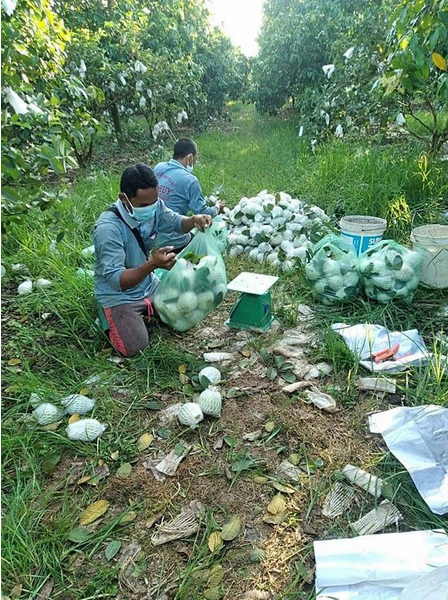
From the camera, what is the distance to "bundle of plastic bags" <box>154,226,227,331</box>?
2551 mm

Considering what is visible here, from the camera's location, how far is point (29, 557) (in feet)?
5.14

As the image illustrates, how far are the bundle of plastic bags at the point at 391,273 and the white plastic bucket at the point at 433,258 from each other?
9cm

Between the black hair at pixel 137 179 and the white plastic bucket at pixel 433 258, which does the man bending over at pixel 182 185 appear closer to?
the black hair at pixel 137 179

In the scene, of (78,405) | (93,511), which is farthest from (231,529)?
(78,405)

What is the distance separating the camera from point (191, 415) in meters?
2.11

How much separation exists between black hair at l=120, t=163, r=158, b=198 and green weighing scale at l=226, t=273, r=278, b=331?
0.74 meters

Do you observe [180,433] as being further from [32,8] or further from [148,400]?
[32,8]

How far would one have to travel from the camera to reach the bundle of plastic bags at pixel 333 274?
116 inches

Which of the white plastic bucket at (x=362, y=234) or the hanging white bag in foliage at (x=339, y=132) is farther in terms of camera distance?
the hanging white bag in foliage at (x=339, y=132)

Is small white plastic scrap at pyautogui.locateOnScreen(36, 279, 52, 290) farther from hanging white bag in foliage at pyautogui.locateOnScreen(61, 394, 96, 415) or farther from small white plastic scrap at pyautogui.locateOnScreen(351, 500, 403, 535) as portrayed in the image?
small white plastic scrap at pyautogui.locateOnScreen(351, 500, 403, 535)

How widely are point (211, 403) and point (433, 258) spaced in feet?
5.65

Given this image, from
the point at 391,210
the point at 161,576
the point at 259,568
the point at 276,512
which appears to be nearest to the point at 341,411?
the point at 276,512

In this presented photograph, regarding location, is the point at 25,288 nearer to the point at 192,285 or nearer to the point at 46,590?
the point at 192,285

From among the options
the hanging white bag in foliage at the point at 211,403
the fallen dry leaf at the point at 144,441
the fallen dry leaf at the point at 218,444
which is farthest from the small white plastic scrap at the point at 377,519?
the fallen dry leaf at the point at 144,441
